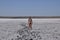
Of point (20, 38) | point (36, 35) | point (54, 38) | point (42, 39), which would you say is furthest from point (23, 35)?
point (54, 38)

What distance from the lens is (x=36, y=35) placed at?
6039 millimetres

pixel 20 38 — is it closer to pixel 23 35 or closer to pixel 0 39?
pixel 23 35

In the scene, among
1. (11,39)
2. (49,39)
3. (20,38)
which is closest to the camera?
(20,38)

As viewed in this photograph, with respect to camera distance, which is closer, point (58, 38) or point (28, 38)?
point (28, 38)

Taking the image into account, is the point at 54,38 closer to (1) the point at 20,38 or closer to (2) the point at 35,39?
(2) the point at 35,39

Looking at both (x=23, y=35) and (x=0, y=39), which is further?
(x=0, y=39)

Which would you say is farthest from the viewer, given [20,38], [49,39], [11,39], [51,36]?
[51,36]

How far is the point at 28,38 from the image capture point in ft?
18.9

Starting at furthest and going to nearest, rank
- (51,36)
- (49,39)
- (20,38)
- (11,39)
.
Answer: (51,36) < (49,39) < (11,39) < (20,38)

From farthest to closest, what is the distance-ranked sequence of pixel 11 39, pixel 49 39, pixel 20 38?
pixel 49 39 < pixel 11 39 < pixel 20 38

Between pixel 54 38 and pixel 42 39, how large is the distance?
71 centimetres

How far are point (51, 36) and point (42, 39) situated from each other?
829mm

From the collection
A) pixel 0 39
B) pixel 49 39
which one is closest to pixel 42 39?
pixel 49 39

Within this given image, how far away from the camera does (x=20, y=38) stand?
573cm
